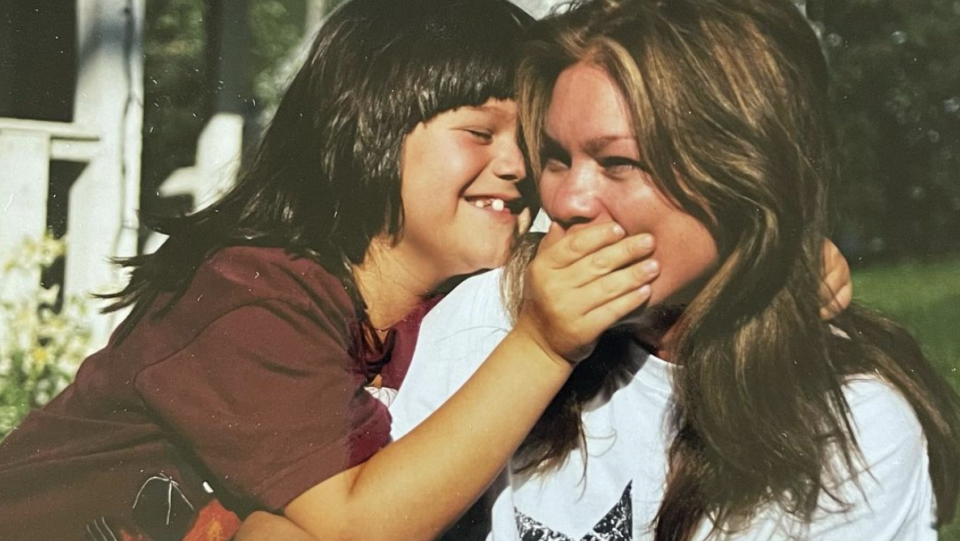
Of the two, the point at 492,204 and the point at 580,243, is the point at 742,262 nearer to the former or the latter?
the point at 580,243

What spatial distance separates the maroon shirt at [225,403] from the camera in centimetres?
205

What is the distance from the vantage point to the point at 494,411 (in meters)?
1.99

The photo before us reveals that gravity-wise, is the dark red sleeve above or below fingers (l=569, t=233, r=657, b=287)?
below

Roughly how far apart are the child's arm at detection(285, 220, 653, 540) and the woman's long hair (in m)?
0.11

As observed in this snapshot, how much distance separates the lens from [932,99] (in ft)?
7.17

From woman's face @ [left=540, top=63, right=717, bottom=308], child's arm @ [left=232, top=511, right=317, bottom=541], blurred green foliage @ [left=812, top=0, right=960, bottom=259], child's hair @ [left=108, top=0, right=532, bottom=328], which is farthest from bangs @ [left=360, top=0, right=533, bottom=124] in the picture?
child's arm @ [left=232, top=511, right=317, bottom=541]

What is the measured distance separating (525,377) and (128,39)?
0.96 m

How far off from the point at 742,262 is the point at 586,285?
0.90 ft

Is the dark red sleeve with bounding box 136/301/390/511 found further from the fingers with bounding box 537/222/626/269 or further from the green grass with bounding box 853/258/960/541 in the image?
the green grass with bounding box 853/258/960/541

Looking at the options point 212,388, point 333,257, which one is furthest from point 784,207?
point 212,388

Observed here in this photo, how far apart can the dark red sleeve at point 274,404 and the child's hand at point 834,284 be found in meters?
0.78

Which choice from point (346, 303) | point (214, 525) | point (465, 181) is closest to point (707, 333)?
point (465, 181)

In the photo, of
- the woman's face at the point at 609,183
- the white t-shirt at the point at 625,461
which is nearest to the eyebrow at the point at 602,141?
the woman's face at the point at 609,183

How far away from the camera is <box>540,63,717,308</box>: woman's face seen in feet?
6.44
